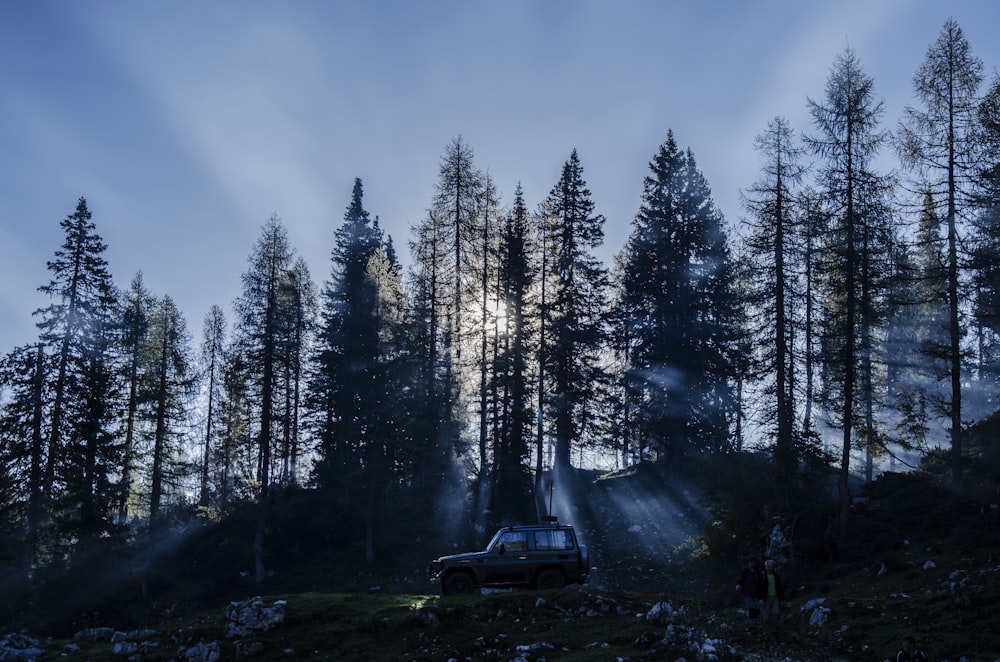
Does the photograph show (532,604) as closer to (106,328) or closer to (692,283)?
(692,283)

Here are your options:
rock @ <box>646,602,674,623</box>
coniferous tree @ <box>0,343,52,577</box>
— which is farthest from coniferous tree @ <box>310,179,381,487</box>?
rock @ <box>646,602,674,623</box>

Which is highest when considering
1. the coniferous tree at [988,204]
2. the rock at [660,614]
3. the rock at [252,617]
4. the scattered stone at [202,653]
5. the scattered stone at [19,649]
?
the coniferous tree at [988,204]

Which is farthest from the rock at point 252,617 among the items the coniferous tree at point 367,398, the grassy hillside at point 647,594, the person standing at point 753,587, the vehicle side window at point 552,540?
the coniferous tree at point 367,398

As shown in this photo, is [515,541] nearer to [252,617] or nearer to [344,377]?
[252,617]

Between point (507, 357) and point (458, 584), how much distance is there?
17.4 meters

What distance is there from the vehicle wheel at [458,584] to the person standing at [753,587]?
8.46m

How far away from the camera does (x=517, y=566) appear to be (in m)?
21.1

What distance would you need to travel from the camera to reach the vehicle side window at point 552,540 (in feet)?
69.8

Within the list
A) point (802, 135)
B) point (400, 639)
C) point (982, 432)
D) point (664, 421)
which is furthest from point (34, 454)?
point (982, 432)

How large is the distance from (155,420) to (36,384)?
6.05 meters

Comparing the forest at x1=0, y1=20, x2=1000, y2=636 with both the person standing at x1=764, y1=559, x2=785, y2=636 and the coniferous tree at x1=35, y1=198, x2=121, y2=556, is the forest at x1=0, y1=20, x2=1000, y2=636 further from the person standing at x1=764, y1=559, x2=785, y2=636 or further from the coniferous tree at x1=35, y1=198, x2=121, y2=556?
the person standing at x1=764, y1=559, x2=785, y2=636

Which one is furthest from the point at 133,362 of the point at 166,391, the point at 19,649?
the point at 19,649

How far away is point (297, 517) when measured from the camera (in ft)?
123

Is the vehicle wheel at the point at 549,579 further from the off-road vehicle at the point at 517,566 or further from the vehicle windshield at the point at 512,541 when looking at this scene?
the vehicle windshield at the point at 512,541
